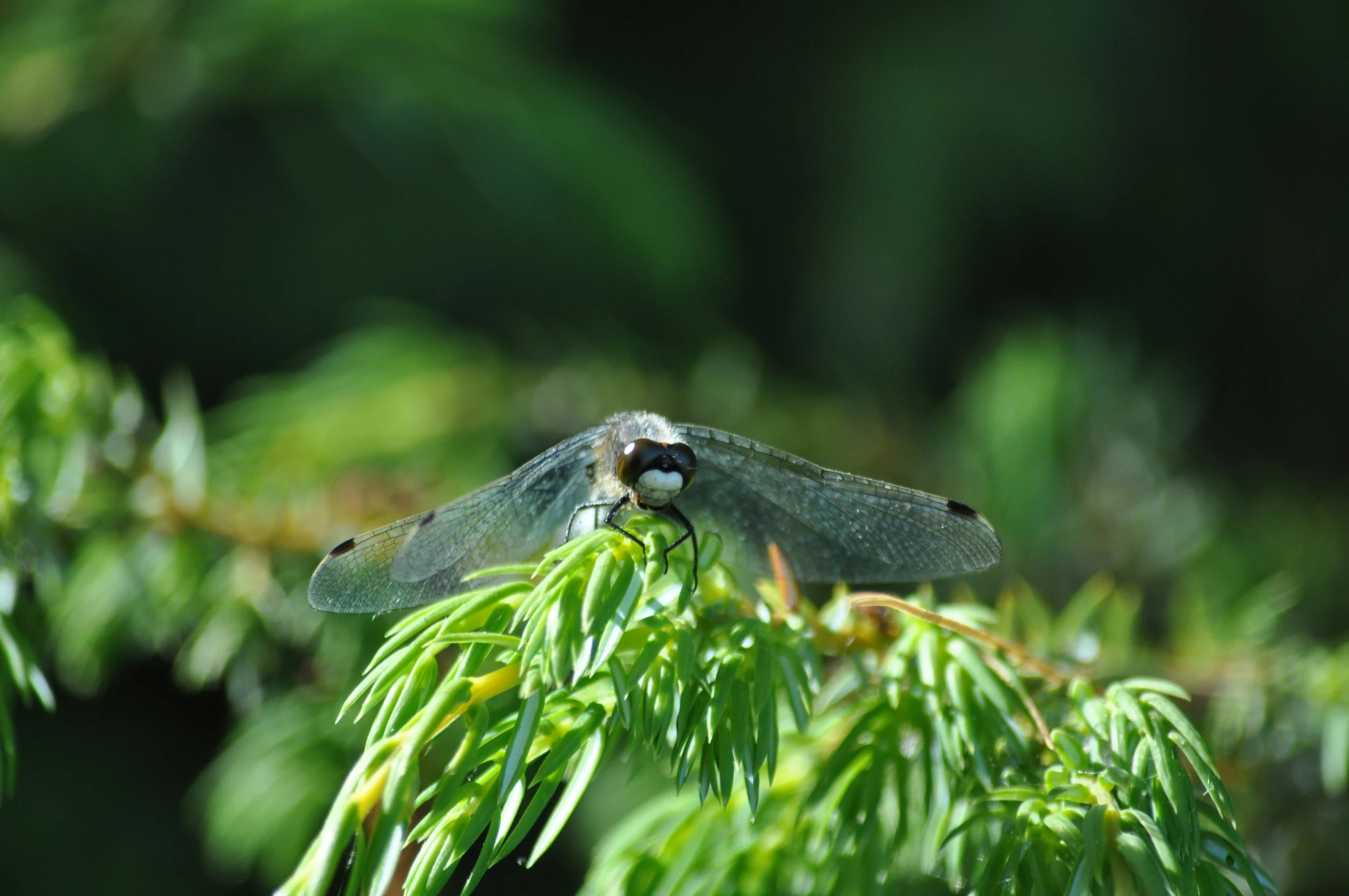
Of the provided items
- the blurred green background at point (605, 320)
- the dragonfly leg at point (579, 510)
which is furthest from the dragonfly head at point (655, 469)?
the blurred green background at point (605, 320)

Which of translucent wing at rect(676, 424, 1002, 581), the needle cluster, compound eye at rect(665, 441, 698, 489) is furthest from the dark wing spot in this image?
compound eye at rect(665, 441, 698, 489)

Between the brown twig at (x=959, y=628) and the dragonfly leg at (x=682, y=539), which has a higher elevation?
the brown twig at (x=959, y=628)

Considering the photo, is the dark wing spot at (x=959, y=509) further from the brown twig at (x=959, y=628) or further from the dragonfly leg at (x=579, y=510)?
the dragonfly leg at (x=579, y=510)

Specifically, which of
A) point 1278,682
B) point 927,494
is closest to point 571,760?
point 927,494

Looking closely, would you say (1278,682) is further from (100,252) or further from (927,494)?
(100,252)

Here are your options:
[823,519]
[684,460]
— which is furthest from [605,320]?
[684,460]

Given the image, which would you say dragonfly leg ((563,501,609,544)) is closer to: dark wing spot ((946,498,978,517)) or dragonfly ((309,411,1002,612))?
dragonfly ((309,411,1002,612))

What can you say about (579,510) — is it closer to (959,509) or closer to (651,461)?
(651,461)
